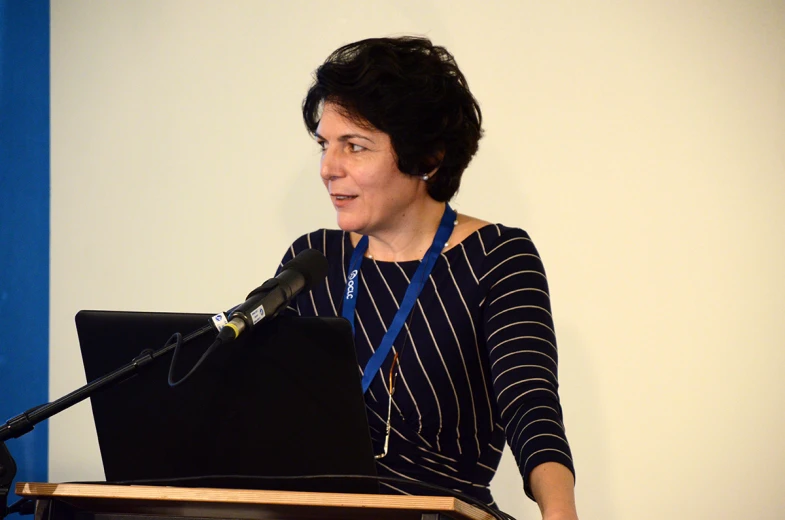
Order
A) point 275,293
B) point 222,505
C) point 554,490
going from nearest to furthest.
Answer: point 222,505 < point 275,293 < point 554,490

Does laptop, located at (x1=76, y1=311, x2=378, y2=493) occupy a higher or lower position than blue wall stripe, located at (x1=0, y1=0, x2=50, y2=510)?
lower

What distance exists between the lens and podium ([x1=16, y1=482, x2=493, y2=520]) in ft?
3.35

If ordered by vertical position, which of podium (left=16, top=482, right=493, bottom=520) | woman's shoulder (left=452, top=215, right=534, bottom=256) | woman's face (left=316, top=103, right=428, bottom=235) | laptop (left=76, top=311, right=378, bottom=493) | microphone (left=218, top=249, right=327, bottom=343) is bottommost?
podium (left=16, top=482, right=493, bottom=520)

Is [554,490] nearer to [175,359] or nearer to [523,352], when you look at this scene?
[523,352]

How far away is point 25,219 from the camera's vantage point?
2857 mm

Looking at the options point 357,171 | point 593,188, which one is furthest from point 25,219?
point 593,188

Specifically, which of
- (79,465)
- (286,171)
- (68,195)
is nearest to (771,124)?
(286,171)

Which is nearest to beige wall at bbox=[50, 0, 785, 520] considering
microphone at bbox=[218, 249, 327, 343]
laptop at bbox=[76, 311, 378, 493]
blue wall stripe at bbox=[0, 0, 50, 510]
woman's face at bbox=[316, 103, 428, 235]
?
blue wall stripe at bbox=[0, 0, 50, 510]

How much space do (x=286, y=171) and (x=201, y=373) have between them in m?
1.61

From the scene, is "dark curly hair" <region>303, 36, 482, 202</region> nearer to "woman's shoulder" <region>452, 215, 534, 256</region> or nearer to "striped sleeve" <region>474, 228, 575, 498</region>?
"woman's shoulder" <region>452, 215, 534, 256</region>

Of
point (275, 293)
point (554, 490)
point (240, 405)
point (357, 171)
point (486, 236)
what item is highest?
point (357, 171)

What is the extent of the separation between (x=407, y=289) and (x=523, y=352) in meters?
0.33

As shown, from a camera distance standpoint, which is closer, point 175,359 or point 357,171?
point 175,359

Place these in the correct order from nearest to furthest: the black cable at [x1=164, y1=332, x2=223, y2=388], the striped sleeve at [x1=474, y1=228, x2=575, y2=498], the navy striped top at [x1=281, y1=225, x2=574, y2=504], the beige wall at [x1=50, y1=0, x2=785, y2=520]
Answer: the black cable at [x1=164, y1=332, x2=223, y2=388] → the striped sleeve at [x1=474, y1=228, x2=575, y2=498] → the navy striped top at [x1=281, y1=225, x2=574, y2=504] → the beige wall at [x1=50, y1=0, x2=785, y2=520]
